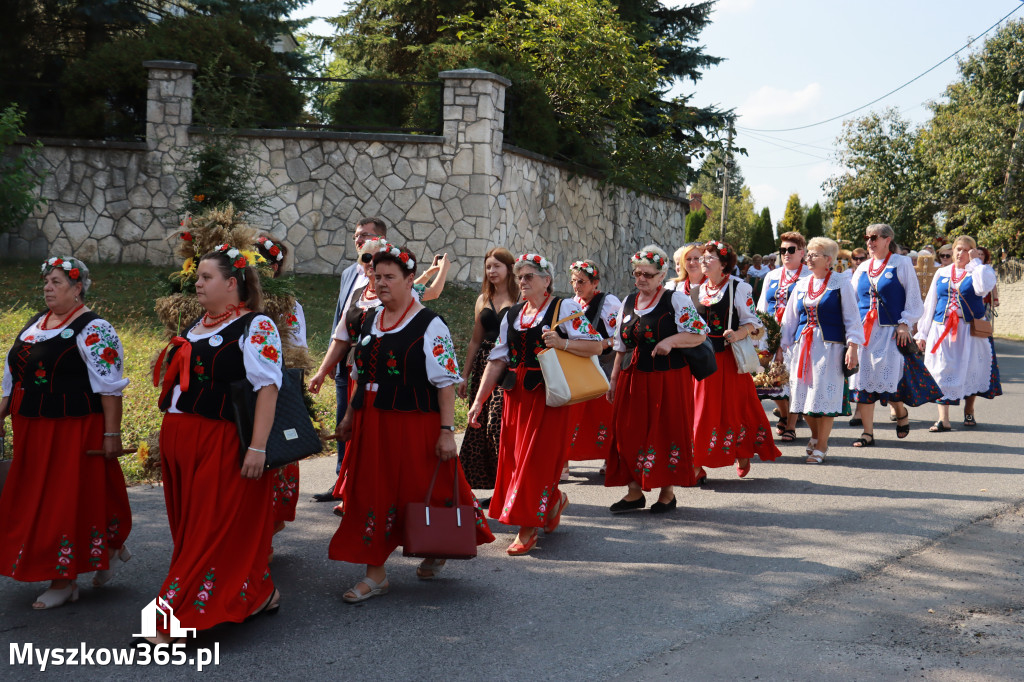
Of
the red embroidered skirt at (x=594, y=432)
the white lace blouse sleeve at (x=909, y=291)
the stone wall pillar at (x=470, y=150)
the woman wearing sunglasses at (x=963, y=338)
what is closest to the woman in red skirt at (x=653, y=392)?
the red embroidered skirt at (x=594, y=432)

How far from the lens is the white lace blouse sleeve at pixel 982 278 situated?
1156 centimetres

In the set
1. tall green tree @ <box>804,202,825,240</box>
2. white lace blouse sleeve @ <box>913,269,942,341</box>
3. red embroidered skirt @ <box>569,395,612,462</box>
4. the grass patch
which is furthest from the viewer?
tall green tree @ <box>804,202,825,240</box>

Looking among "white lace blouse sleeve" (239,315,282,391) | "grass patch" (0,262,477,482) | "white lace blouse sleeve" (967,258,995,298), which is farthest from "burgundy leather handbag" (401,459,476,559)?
"white lace blouse sleeve" (967,258,995,298)

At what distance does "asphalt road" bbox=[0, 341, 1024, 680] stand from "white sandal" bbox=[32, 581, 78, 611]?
0.15 ft

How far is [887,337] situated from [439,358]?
676 cm

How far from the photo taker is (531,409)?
6.27 m

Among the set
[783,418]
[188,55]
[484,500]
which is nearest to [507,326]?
[484,500]

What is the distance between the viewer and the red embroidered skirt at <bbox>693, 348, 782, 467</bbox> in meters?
8.15

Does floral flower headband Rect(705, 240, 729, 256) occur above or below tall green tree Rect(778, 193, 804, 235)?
below

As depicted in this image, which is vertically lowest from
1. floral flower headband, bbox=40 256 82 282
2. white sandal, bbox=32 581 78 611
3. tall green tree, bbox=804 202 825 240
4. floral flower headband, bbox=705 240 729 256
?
white sandal, bbox=32 581 78 611

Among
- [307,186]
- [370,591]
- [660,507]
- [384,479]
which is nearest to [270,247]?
[384,479]

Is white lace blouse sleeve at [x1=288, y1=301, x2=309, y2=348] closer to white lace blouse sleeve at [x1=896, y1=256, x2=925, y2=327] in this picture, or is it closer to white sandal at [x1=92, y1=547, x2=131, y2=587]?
white sandal at [x1=92, y1=547, x2=131, y2=587]

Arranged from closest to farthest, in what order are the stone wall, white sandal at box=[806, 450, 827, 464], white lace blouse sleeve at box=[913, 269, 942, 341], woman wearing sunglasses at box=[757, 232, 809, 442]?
white sandal at box=[806, 450, 827, 464], woman wearing sunglasses at box=[757, 232, 809, 442], white lace blouse sleeve at box=[913, 269, 942, 341], the stone wall

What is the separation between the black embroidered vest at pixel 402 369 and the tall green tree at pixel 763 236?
4947cm
